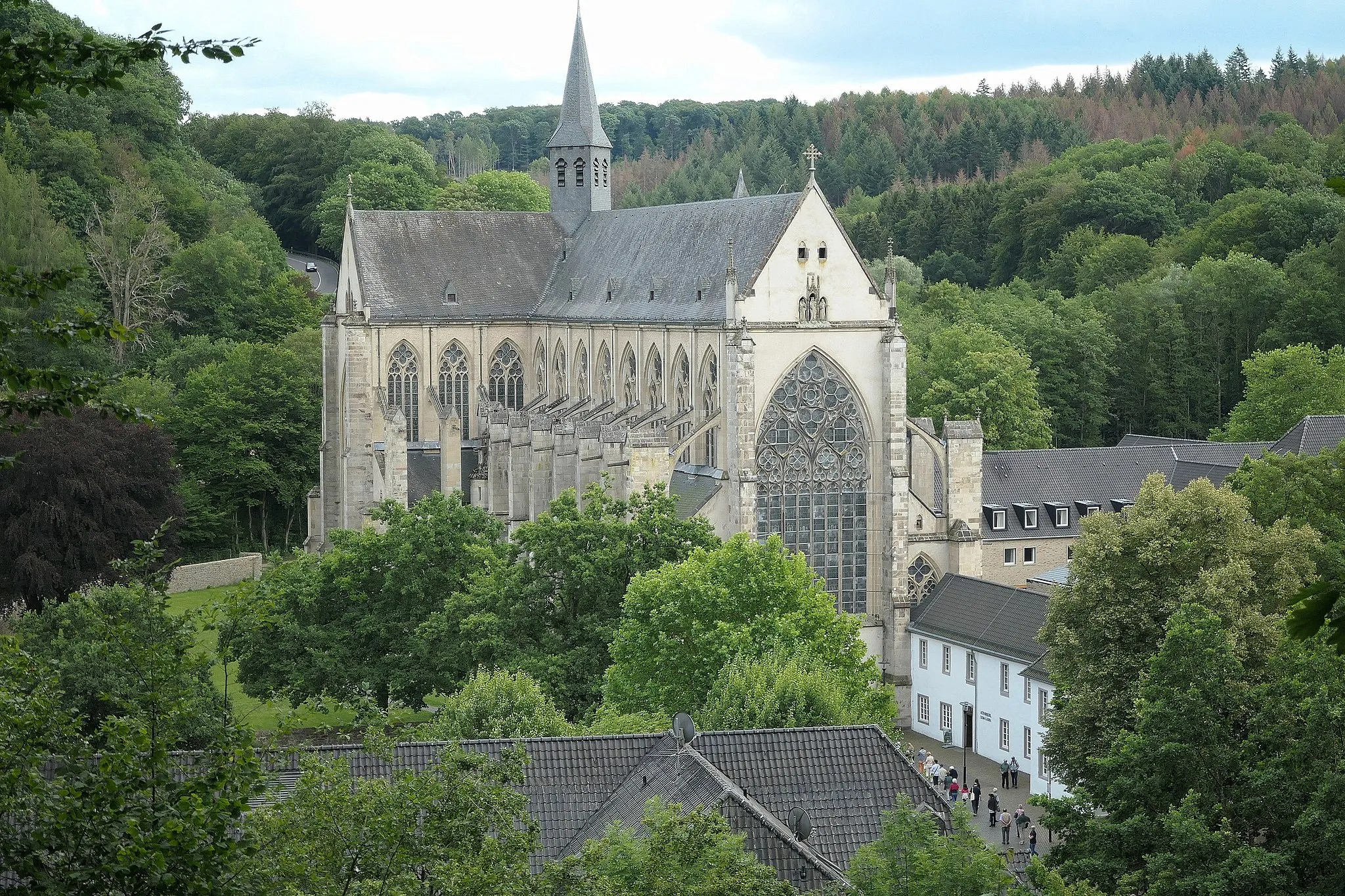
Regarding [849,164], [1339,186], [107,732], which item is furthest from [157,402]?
[849,164]

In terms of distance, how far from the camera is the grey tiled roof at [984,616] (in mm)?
48719

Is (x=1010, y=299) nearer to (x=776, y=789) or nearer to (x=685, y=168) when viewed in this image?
(x=776, y=789)

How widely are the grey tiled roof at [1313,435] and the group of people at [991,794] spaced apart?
59.4 feet

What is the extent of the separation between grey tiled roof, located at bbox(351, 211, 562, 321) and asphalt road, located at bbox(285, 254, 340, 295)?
32.7 m

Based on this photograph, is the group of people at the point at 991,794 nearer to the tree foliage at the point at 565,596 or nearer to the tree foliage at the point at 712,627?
the tree foliage at the point at 712,627

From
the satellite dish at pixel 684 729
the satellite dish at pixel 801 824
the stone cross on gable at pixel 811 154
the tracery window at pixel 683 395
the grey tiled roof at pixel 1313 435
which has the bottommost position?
the satellite dish at pixel 801 824

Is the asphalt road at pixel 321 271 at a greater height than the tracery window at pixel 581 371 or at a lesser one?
greater

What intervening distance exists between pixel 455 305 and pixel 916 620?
75.0 feet

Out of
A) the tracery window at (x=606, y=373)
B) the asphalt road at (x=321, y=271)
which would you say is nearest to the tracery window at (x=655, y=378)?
the tracery window at (x=606, y=373)

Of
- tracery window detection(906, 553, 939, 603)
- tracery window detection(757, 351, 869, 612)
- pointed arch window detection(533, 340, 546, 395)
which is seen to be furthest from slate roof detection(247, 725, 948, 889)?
pointed arch window detection(533, 340, 546, 395)

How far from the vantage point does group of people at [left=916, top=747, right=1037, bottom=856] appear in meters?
41.9

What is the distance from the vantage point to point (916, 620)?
5403 cm

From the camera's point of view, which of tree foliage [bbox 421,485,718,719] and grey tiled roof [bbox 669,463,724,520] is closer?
tree foliage [bbox 421,485,718,719]

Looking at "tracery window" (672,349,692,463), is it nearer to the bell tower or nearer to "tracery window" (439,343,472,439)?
"tracery window" (439,343,472,439)
